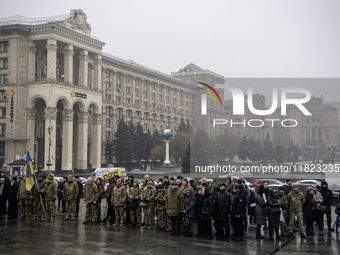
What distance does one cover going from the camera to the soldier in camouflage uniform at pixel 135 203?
14312 millimetres

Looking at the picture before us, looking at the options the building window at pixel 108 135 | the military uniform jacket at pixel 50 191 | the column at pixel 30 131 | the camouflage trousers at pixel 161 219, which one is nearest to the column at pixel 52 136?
the column at pixel 30 131

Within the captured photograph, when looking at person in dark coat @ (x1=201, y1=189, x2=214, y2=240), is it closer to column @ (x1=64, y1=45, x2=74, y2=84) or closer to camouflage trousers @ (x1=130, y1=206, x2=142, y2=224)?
camouflage trousers @ (x1=130, y1=206, x2=142, y2=224)

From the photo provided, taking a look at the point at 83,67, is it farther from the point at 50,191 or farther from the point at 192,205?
the point at 192,205

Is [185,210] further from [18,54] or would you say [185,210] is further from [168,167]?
[18,54]

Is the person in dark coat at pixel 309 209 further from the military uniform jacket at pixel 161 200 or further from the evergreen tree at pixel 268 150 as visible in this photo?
the evergreen tree at pixel 268 150

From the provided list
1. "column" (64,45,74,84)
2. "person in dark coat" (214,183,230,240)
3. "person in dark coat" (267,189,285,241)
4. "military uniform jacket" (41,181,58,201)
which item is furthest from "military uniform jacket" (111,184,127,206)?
"column" (64,45,74,84)

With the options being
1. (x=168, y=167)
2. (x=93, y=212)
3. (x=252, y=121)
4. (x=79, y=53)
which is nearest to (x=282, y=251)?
(x=93, y=212)

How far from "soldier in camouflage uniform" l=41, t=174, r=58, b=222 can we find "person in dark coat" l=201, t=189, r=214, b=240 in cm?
597

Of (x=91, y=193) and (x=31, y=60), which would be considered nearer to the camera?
(x=91, y=193)

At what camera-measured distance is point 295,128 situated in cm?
2852

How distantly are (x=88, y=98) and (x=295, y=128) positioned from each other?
128 feet

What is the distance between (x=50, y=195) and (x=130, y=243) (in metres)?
5.01

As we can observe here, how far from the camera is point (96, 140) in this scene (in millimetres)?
65062

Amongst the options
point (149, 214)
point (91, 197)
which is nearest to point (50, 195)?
point (91, 197)
